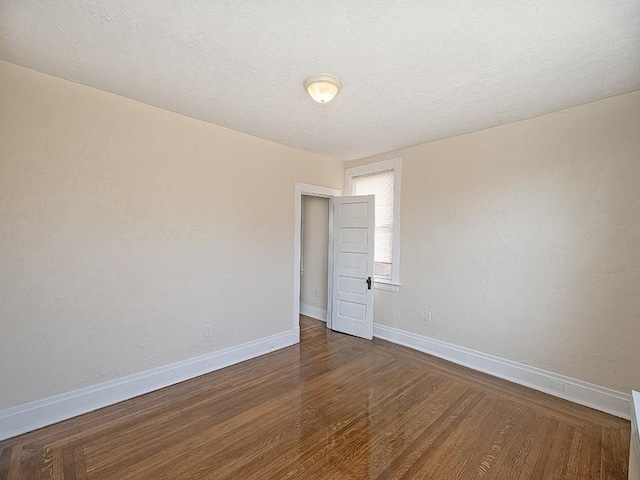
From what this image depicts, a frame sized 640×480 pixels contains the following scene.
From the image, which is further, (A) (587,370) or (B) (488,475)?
(A) (587,370)

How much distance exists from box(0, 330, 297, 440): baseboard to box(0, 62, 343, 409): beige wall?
73 mm

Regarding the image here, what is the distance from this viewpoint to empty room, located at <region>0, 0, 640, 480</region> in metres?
1.88

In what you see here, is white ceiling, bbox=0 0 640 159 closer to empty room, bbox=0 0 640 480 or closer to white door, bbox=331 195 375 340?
empty room, bbox=0 0 640 480

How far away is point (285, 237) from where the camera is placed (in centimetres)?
406

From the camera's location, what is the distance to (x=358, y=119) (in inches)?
123

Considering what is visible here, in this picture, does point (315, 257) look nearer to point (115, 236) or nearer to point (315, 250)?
point (315, 250)

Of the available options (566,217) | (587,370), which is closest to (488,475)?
(587,370)

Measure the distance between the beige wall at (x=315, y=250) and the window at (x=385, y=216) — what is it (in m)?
0.97

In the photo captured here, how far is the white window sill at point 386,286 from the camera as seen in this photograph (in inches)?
167

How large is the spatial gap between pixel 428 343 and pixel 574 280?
177 cm

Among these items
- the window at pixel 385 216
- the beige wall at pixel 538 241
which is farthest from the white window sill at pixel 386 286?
the beige wall at pixel 538 241

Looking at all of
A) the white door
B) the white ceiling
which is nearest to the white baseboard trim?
the white door

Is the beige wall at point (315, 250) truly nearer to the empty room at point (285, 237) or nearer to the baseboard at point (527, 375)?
the empty room at point (285, 237)

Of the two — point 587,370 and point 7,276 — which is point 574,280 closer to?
point 587,370
